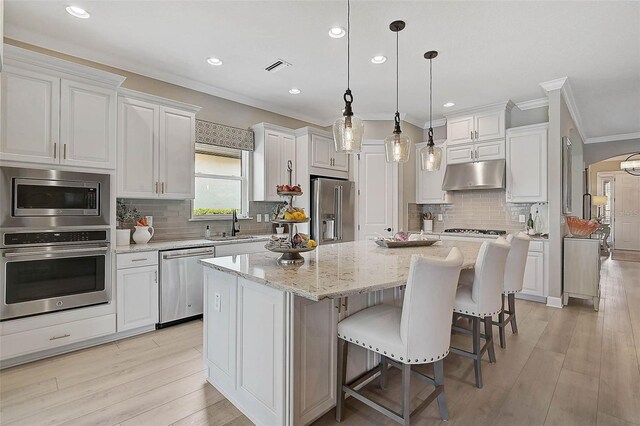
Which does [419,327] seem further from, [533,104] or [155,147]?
[533,104]

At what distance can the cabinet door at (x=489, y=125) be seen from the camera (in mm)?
4680

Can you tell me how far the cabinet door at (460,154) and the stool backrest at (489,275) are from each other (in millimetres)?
3089

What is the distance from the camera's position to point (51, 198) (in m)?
2.70

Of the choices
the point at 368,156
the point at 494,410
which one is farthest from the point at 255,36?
the point at 494,410

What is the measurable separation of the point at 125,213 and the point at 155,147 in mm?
790

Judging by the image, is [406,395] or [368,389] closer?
[406,395]

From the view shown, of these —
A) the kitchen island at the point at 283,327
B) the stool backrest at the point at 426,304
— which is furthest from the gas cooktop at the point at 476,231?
the stool backrest at the point at 426,304

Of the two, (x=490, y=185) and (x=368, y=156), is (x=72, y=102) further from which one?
(x=490, y=185)

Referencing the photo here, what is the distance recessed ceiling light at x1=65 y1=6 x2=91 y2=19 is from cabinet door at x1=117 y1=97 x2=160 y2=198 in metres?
0.74

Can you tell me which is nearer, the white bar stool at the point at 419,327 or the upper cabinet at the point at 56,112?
the white bar stool at the point at 419,327

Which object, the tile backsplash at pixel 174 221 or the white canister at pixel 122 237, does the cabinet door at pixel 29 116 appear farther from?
the tile backsplash at pixel 174 221

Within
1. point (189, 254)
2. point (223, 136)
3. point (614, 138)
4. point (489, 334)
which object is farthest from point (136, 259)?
point (614, 138)

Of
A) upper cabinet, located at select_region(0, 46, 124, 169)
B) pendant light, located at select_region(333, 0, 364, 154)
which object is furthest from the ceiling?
pendant light, located at select_region(333, 0, 364, 154)

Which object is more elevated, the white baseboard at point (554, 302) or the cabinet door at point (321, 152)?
the cabinet door at point (321, 152)
